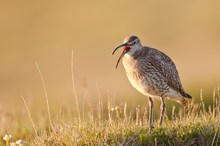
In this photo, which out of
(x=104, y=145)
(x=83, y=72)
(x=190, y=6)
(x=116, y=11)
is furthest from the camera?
(x=116, y=11)

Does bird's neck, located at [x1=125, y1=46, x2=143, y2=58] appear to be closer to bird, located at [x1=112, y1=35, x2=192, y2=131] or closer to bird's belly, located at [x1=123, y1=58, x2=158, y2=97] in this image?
bird, located at [x1=112, y1=35, x2=192, y2=131]

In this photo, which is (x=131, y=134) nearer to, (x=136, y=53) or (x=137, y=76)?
(x=137, y=76)

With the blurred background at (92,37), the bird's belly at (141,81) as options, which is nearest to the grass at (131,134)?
the bird's belly at (141,81)

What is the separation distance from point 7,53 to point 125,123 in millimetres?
45188

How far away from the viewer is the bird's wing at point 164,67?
10805 millimetres

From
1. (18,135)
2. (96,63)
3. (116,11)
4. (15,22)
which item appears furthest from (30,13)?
(18,135)

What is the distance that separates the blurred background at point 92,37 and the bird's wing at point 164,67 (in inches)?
515

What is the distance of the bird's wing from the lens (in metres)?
10.8

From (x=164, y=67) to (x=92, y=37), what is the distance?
40641 mm

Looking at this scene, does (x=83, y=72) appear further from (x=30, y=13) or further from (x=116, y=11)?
(x=30, y=13)

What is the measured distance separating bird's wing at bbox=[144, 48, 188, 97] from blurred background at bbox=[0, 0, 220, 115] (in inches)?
515

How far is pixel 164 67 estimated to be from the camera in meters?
10.9

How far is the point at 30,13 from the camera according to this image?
6275 centimetres

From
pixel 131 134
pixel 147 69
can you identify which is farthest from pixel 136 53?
pixel 131 134
